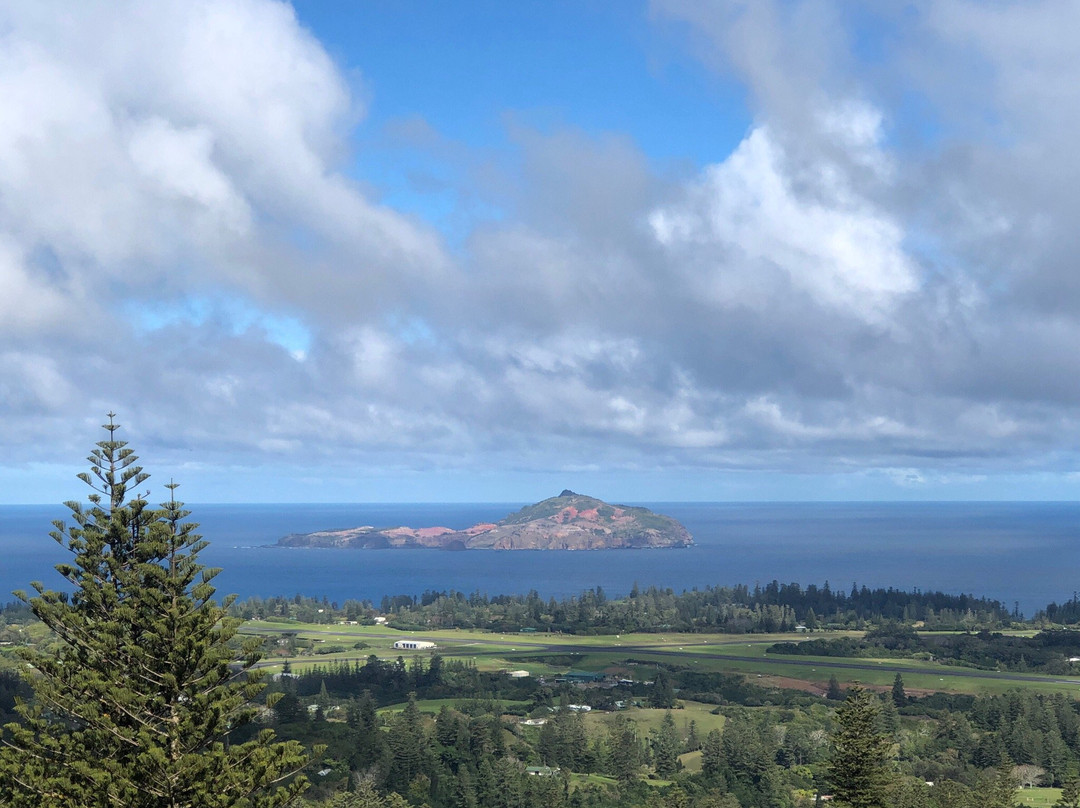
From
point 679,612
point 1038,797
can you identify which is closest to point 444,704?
point 1038,797

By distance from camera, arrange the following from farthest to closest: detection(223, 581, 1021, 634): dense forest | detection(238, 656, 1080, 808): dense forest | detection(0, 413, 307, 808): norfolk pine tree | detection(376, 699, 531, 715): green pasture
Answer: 1. detection(223, 581, 1021, 634): dense forest
2. detection(376, 699, 531, 715): green pasture
3. detection(238, 656, 1080, 808): dense forest
4. detection(0, 413, 307, 808): norfolk pine tree

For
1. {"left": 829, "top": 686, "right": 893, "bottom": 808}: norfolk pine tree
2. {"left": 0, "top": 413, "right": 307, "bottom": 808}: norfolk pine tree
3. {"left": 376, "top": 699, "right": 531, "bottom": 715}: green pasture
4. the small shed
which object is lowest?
{"left": 376, "top": 699, "right": 531, "bottom": 715}: green pasture

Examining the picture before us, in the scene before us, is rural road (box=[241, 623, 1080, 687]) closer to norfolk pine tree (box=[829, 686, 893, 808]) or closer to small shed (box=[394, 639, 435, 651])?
small shed (box=[394, 639, 435, 651])

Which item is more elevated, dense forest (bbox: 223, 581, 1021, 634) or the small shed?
dense forest (bbox: 223, 581, 1021, 634)

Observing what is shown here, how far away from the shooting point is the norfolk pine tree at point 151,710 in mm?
16734

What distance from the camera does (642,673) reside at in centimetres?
9562

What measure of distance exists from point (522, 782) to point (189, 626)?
4098 centimetres

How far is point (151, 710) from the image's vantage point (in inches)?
694

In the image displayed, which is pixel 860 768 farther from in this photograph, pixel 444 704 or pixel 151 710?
pixel 444 704

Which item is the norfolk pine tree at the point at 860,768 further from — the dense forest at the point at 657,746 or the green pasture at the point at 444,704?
the green pasture at the point at 444,704

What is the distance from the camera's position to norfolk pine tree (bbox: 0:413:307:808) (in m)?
16.7

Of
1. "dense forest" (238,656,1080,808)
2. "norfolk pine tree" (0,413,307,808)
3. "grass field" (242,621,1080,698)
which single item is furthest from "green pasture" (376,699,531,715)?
"norfolk pine tree" (0,413,307,808)

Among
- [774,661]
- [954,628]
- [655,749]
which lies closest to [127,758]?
[655,749]

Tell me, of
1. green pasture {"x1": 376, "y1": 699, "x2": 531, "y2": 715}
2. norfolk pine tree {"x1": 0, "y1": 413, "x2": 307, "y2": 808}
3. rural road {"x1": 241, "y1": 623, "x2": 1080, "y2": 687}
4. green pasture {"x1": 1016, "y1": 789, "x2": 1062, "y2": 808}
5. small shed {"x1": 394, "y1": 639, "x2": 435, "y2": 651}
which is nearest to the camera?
norfolk pine tree {"x1": 0, "y1": 413, "x2": 307, "y2": 808}
